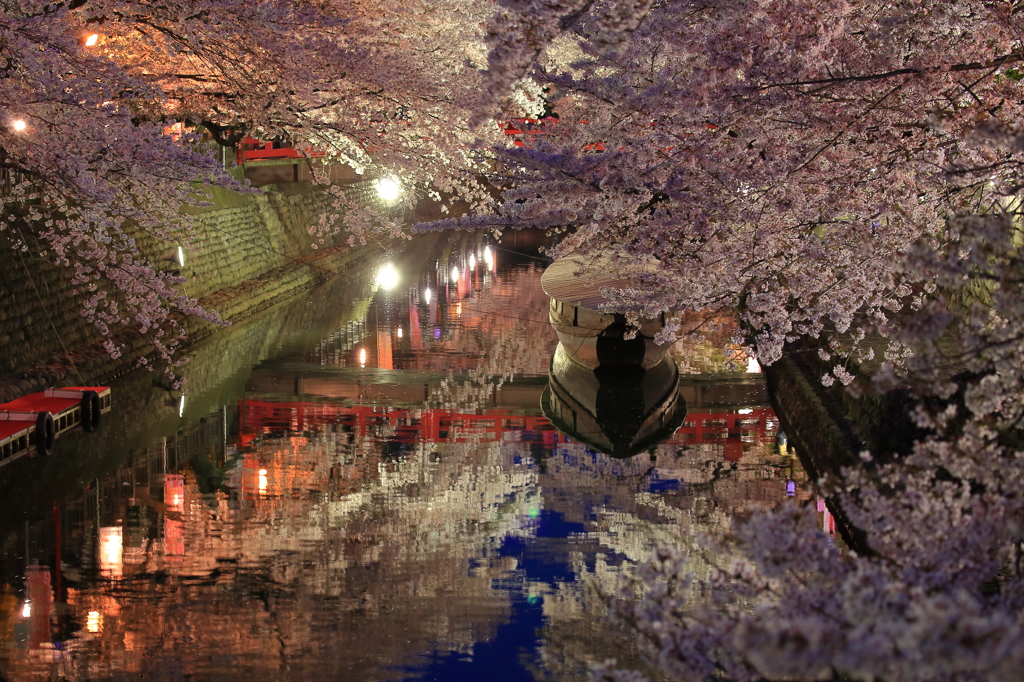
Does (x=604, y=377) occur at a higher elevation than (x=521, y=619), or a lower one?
higher

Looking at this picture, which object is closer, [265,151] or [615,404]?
[615,404]

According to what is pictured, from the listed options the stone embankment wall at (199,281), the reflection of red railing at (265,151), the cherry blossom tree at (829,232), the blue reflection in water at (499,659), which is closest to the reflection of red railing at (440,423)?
the stone embankment wall at (199,281)

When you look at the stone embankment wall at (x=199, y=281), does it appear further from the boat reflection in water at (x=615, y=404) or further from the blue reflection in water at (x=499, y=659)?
the blue reflection in water at (x=499, y=659)

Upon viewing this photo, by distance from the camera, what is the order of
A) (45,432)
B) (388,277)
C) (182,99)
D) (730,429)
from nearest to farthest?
(45,432) < (182,99) < (730,429) < (388,277)

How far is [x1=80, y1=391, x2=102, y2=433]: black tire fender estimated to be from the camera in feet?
37.8

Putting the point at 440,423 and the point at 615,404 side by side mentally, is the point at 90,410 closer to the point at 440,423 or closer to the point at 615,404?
the point at 440,423

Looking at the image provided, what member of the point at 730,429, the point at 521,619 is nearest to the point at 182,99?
the point at 521,619

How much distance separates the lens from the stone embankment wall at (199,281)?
12.0 m

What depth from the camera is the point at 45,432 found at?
34.4 feet

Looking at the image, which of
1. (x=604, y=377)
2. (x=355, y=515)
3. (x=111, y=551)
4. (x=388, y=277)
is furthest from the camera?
(x=388, y=277)

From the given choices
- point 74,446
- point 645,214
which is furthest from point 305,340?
point 645,214

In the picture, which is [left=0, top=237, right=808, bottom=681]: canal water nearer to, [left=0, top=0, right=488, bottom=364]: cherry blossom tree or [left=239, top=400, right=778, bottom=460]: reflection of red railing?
[left=239, top=400, right=778, bottom=460]: reflection of red railing

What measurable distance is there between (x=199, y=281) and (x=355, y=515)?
10.2 m

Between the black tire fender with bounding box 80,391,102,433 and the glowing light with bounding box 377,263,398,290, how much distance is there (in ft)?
47.4
